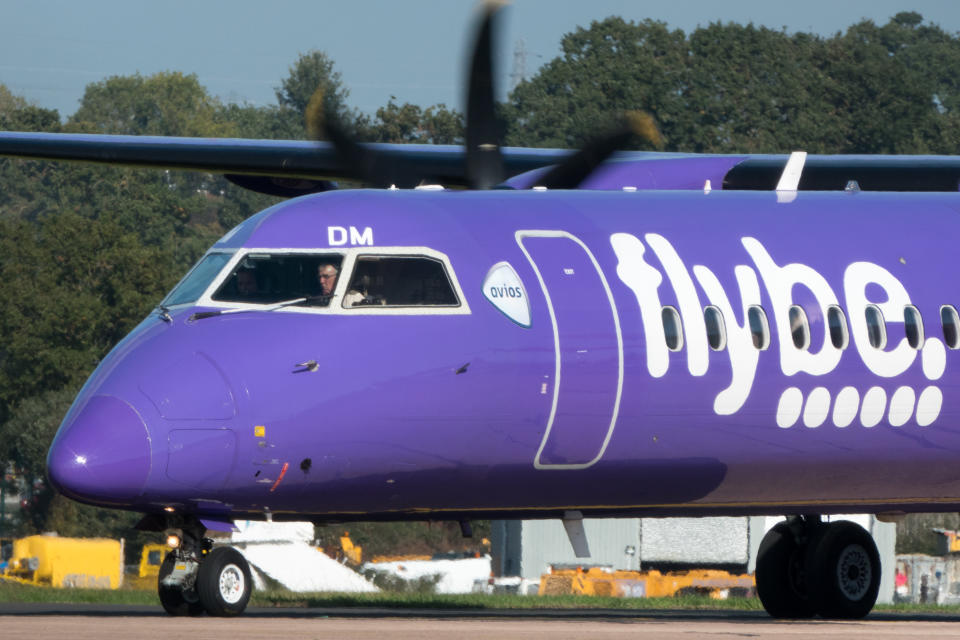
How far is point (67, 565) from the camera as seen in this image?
33250 millimetres

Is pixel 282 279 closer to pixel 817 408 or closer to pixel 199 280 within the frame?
pixel 199 280

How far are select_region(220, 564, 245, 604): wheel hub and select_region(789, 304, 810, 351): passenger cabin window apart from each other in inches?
219

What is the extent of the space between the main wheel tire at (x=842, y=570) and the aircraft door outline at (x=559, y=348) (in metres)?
3.76

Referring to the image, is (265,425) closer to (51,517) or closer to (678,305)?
(678,305)

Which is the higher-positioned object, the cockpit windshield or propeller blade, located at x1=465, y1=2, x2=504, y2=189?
propeller blade, located at x1=465, y1=2, x2=504, y2=189

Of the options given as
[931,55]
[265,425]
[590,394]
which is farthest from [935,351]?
[931,55]

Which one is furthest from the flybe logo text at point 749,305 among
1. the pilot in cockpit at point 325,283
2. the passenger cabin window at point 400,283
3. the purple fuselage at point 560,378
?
the pilot in cockpit at point 325,283

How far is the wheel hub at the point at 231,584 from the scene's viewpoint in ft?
46.0

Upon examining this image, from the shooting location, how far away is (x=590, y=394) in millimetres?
15445

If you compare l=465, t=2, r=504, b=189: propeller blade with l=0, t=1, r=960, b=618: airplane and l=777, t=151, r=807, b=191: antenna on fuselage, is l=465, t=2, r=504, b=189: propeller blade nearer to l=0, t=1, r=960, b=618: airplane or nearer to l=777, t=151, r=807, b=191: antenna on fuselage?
l=0, t=1, r=960, b=618: airplane

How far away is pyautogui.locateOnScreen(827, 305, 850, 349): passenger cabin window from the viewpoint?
16.8 m

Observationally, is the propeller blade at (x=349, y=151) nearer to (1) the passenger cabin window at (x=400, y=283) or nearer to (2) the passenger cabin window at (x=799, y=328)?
(1) the passenger cabin window at (x=400, y=283)

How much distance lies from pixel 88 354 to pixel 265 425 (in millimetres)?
49158

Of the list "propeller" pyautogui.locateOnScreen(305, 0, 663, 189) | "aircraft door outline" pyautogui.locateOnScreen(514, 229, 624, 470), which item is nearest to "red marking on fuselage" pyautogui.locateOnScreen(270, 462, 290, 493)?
"aircraft door outline" pyautogui.locateOnScreen(514, 229, 624, 470)
